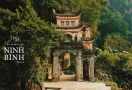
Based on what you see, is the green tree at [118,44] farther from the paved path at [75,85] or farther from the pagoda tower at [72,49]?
the paved path at [75,85]

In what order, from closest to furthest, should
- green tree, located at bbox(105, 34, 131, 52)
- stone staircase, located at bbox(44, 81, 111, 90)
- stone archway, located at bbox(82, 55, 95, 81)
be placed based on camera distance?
stone staircase, located at bbox(44, 81, 111, 90) → stone archway, located at bbox(82, 55, 95, 81) → green tree, located at bbox(105, 34, 131, 52)

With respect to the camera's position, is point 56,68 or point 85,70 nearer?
point 56,68

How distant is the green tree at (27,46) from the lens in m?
18.8

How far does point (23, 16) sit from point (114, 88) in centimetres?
1009

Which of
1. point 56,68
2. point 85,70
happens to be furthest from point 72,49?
point 85,70

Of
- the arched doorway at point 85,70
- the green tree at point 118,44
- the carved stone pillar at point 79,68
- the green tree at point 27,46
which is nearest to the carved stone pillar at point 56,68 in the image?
the carved stone pillar at point 79,68

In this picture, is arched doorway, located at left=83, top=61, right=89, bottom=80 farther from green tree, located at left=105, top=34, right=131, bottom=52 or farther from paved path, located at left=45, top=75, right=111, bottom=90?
green tree, located at left=105, top=34, right=131, bottom=52

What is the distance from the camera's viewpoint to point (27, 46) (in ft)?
61.6

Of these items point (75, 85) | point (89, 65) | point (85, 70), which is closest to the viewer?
point (75, 85)

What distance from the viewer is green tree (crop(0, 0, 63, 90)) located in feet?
61.5

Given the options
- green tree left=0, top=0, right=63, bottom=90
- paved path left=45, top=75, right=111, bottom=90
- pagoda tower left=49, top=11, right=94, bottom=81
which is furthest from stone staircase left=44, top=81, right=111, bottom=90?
green tree left=0, top=0, right=63, bottom=90

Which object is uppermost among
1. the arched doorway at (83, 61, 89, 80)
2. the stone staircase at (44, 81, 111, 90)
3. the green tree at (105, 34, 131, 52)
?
the green tree at (105, 34, 131, 52)

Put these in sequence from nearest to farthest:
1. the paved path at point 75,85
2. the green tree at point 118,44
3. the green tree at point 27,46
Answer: the green tree at point 27,46
the paved path at point 75,85
the green tree at point 118,44

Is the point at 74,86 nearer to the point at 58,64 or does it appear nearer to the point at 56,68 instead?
the point at 56,68
